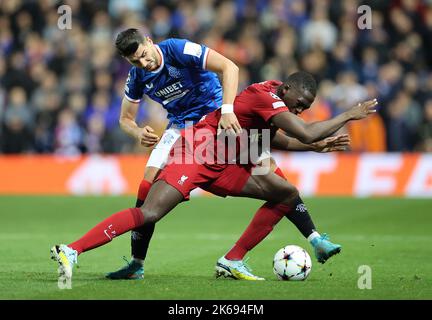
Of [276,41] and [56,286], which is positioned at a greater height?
[276,41]

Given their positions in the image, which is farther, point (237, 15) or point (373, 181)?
point (237, 15)

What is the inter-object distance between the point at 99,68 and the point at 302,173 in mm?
4822

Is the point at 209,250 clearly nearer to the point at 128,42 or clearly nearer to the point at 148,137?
the point at 148,137

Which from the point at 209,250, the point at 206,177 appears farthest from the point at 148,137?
the point at 209,250

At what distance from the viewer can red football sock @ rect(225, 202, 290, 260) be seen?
28.3ft

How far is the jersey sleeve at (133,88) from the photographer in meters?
8.85

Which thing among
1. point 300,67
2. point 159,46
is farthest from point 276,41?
point 159,46

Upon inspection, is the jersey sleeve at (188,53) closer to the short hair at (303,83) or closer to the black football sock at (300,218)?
the short hair at (303,83)

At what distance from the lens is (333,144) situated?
830cm

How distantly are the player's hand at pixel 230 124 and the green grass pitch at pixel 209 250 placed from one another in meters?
1.27

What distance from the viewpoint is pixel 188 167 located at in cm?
817

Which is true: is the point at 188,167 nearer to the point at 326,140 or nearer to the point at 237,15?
the point at 326,140

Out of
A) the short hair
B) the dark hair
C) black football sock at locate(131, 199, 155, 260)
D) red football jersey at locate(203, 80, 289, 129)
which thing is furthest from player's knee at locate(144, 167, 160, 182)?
the short hair

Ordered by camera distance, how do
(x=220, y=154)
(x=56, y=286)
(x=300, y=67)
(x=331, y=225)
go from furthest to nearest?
(x=300, y=67) < (x=331, y=225) < (x=220, y=154) < (x=56, y=286)
